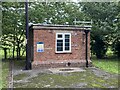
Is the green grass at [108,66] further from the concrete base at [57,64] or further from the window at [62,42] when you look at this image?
the window at [62,42]

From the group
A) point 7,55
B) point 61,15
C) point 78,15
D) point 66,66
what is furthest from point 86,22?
point 7,55

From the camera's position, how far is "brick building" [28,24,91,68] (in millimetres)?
12867

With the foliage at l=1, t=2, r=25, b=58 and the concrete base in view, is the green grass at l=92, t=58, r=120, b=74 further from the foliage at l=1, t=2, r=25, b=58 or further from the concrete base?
the foliage at l=1, t=2, r=25, b=58

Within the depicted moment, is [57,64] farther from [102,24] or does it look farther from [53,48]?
[102,24]

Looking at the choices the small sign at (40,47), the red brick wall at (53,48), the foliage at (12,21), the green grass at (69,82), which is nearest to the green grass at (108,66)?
the red brick wall at (53,48)

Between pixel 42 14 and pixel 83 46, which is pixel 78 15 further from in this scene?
pixel 83 46

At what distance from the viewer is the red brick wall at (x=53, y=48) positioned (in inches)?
507

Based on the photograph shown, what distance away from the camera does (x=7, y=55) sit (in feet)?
65.8

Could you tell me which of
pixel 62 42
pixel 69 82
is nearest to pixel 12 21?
pixel 62 42

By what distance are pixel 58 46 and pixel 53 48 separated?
336mm

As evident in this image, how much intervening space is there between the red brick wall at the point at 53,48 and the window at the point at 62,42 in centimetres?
21

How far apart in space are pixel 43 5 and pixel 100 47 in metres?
5.96

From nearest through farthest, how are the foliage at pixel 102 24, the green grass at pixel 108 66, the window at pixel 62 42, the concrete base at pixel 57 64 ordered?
1. the green grass at pixel 108 66
2. the concrete base at pixel 57 64
3. the window at pixel 62 42
4. the foliage at pixel 102 24

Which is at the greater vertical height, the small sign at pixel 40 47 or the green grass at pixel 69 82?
the small sign at pixel 40 47
